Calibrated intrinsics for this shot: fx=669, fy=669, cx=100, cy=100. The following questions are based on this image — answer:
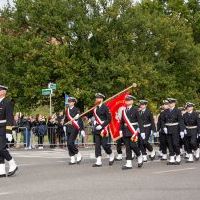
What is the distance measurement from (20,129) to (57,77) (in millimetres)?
14091

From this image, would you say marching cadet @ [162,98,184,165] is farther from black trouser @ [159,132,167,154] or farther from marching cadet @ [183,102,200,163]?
marching cadet @ [183,102,200,163]

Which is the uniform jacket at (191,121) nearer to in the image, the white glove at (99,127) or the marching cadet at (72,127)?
the marching cadet at (72,127)

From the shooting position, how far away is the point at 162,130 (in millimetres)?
19578

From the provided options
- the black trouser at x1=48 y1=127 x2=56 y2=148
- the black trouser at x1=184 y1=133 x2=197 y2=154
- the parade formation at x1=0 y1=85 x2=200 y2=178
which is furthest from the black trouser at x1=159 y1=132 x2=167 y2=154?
the black trouser at x1=48 y1=127 x2=56 y2=148

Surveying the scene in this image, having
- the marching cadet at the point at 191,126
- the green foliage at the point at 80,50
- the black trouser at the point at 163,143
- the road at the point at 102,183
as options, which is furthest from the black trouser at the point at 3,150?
the green foliage at the point at 80,50

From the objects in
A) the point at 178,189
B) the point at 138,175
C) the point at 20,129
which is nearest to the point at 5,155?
the point at 138,175

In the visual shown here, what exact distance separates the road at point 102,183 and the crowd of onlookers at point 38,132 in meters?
12.0

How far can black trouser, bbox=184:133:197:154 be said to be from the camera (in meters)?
20.5

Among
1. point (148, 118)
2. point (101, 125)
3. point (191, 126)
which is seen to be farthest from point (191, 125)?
point (101, 125)

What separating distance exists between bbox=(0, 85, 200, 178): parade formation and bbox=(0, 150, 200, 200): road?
2.45ft

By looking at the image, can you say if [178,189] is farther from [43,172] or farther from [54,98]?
[54,98]

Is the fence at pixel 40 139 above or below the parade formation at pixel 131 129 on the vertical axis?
above

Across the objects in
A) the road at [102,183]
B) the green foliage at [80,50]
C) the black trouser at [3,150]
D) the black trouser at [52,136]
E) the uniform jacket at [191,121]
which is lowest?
the road at [102,183]

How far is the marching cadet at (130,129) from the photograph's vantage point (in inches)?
672
